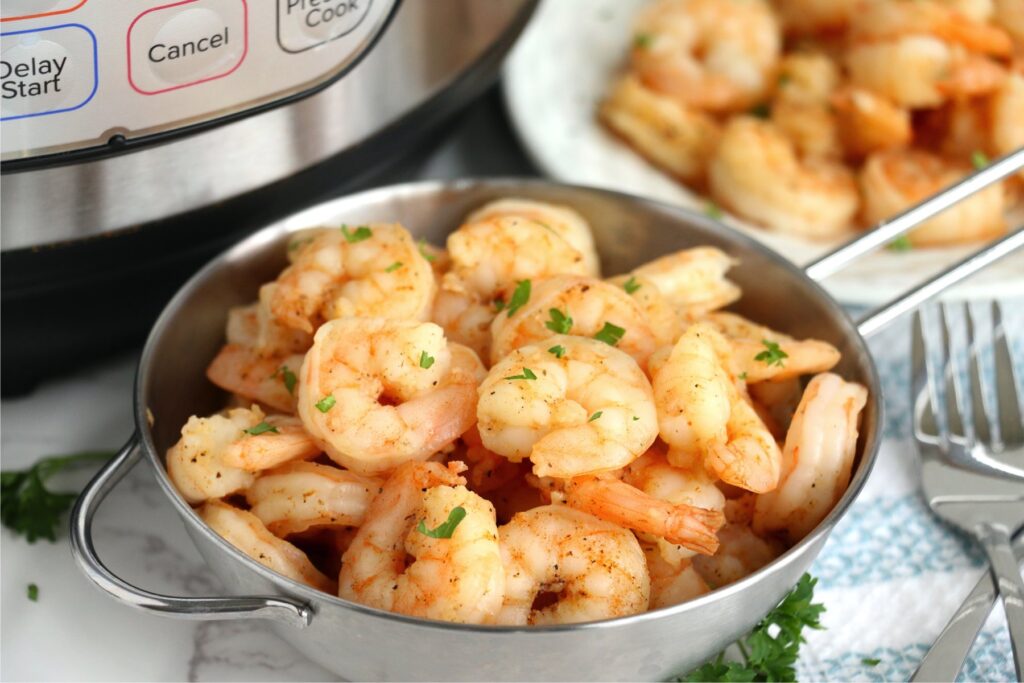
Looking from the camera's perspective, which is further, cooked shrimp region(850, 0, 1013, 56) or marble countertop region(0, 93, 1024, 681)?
cooked shrimp region(850, 0, 1013, 56)

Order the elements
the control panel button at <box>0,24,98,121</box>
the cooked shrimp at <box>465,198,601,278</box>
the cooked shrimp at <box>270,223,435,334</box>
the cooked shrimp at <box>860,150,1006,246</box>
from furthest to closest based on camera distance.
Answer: the cooked shrimp at <box>860,150,1006,246</box> → the cooked shrimp at <box>465,198,601,278</box> → the cooked shrimp at <box>270,223,435,334</box> → the control panel button at <box>0,24,98,121</box>

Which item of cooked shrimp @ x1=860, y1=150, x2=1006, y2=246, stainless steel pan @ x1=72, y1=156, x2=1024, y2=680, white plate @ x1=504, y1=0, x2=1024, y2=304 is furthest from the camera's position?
cooked shrimp @ x1=860, y1=150, x2=1006, y2=246

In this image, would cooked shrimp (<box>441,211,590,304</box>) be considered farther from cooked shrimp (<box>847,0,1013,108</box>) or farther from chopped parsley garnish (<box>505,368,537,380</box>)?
cooked shrimp (<box>847,0,1013,108</box>)

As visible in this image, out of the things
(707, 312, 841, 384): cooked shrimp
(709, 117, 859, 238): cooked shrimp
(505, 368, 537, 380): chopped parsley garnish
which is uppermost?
(505, 368, 537, 380): chopped parsley garnish

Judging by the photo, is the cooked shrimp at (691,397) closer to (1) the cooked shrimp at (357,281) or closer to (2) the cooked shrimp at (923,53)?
(1) the cooked shrimp at (357,281)

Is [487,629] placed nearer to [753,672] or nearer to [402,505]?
[402,505]

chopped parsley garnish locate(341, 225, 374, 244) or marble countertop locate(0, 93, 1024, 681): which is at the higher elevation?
chopped parsley garnish locate(341, 225, 374, 244)

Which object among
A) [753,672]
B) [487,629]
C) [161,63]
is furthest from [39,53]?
[753,672]

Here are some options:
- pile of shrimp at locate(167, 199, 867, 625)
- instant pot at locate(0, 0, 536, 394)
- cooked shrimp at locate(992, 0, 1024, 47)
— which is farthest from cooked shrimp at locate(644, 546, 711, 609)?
cooked shrimp at locate(992, 0, 1024, 47)
